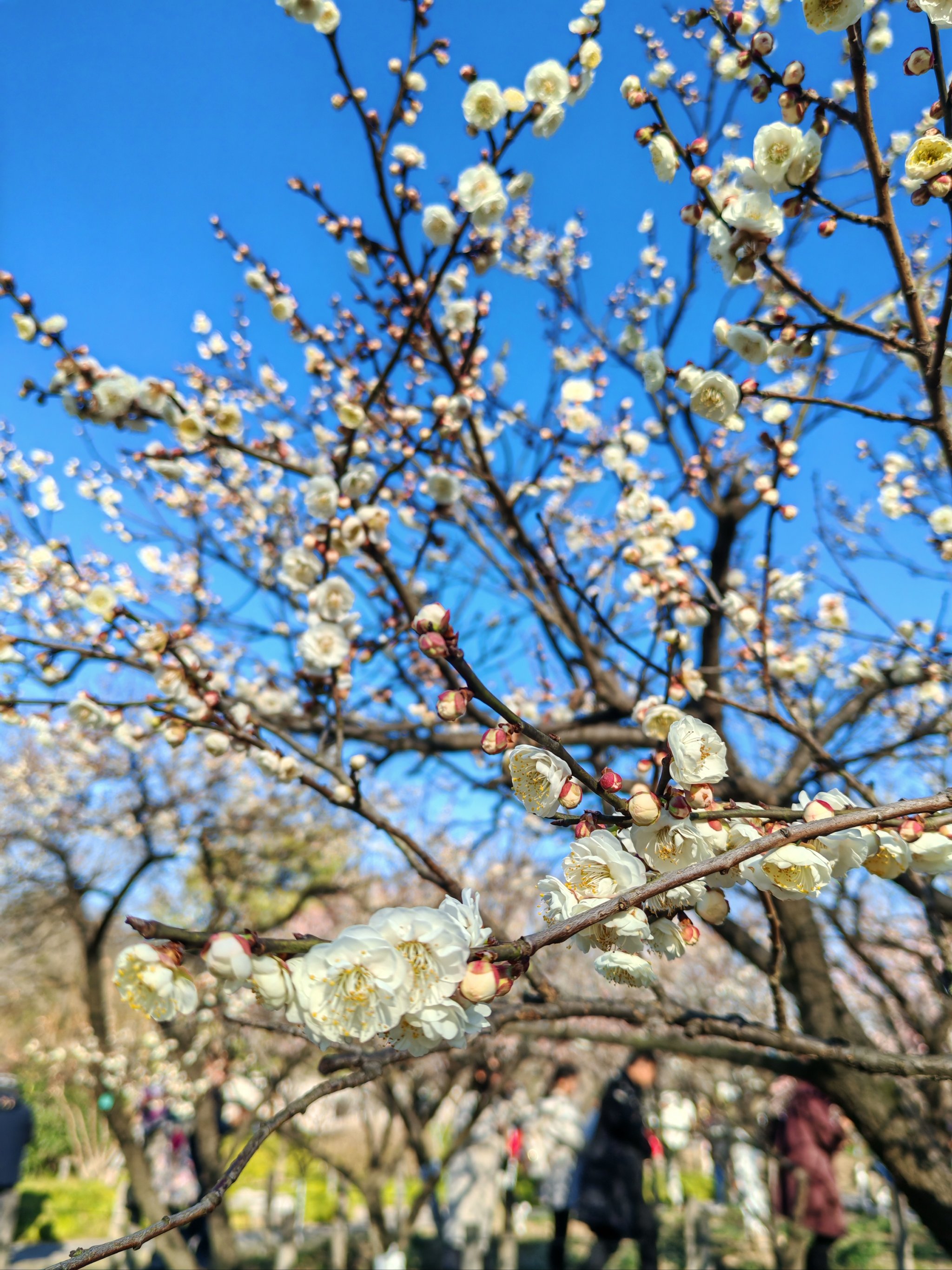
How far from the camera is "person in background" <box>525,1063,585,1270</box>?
5.86 m

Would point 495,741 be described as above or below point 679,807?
above

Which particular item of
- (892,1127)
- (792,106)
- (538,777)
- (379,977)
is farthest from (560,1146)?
(792,106)

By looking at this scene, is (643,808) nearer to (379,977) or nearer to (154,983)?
(379,977)

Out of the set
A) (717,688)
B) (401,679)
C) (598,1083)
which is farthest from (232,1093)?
(717,688)

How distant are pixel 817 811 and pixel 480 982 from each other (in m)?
0.56

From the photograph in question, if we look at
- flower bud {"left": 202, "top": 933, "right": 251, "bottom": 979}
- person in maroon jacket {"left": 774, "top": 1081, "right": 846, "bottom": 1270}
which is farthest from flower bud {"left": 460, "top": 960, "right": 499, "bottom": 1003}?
person in maroon jacket {"left": 774, "top": 1081, "right": 846, "bottom": 1270}

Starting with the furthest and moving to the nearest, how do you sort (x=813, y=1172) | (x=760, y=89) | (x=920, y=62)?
(x=813, y=1172), (x=760, y=89), (x=920, y=62)

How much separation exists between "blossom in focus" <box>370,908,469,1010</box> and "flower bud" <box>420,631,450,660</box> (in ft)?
1.26

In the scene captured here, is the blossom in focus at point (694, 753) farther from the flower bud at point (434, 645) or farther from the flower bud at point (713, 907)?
the flower bud at point (434, 645)

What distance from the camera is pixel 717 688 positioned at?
156 inches

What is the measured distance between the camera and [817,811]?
1.09 meters

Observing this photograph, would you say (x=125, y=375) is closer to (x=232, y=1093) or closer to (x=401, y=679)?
(x=401, y=679)

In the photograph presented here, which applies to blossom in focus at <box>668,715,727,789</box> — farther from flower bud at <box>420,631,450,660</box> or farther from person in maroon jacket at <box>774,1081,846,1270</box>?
person in maroon jacket at <box>774,1081,846,1270</box>

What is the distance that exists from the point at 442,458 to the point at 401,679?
1189mm
